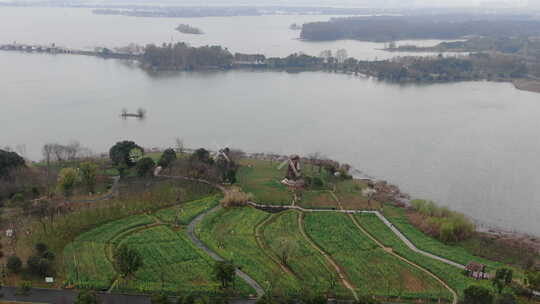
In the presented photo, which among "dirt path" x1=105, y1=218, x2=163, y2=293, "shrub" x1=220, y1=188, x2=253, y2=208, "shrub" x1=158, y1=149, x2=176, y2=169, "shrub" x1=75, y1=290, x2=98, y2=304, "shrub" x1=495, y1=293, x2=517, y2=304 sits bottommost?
"shrub" x1=495, y1=293, x2=517, y2=304

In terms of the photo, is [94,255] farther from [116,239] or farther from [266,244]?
[266,244]

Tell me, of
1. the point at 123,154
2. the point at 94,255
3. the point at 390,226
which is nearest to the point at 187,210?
the point at 94,255

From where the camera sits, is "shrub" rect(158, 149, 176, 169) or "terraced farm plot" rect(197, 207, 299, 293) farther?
"shrub" rect(158, 149, 176, 169)

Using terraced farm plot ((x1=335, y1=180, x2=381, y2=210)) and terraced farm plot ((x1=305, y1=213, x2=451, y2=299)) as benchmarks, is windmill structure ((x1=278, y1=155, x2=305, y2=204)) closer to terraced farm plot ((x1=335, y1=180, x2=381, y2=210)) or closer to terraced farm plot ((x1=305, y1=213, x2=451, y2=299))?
terraced farm plot ((x1=335, y1=180, x2=381, y2=210))

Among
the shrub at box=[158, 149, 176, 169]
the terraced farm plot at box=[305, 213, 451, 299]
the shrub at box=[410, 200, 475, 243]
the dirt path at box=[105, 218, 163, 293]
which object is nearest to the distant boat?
the shrub at box=[158, 149, 176, 169]

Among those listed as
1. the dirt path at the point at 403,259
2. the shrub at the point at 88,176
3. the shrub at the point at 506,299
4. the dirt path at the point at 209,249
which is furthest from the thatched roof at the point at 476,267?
the shrub at the point at 88,176

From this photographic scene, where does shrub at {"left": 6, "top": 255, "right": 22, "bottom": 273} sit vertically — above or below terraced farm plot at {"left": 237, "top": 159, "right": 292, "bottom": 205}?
below

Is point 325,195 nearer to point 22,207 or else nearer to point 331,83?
point 22,207
